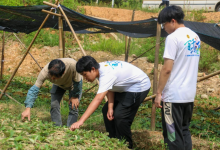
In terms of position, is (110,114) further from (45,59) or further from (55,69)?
(45,59)

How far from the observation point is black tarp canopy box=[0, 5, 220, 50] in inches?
192

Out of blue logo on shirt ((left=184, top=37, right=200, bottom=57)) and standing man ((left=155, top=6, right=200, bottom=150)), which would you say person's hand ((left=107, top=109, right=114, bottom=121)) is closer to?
standing man ((left=155, top=6, right=200, bottom=150))

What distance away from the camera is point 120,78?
3.06 metres

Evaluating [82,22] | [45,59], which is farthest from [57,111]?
[45,59]

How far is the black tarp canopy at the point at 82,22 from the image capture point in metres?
4.88

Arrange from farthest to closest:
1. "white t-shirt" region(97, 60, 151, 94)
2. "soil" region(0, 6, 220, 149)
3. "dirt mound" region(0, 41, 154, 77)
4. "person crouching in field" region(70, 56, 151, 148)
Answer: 1. "dirt mound" region(0, 41, 154, 77)
2. "soil" region(0, 6, 220, 149)
3. "person crouching in field" region(70, 56, 151, 148)
4. "white t-shirt" region(97, 60, 151, 94)

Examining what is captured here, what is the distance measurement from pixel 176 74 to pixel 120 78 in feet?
2.30

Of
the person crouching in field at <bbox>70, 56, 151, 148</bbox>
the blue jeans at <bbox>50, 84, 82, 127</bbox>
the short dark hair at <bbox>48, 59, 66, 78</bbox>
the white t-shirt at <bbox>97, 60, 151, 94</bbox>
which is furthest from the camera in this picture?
the blue jeans at <bbox>50, 84, 82, 127</bbox>

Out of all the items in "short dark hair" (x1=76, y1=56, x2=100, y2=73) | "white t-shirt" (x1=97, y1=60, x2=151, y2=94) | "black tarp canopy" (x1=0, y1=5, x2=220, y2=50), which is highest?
"black tarp canopy" (x1=0, y1=5, x2=220, y2=50)

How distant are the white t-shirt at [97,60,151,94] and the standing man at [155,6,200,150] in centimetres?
55

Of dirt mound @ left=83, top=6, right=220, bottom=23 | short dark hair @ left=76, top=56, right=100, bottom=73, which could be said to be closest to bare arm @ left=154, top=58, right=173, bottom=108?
short dark hair @ left=76, top=56, right=100, bottom=73

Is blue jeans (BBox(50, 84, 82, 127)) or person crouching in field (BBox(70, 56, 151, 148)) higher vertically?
person crouching in field (BBox(70, 56, 151, 148))

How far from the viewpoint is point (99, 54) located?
1178cm

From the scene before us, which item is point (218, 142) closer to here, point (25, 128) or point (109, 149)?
point (109, 149)
